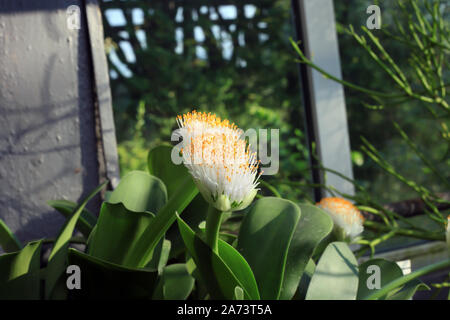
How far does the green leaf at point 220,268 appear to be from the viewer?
35 cm

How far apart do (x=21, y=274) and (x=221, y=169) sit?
258 mm

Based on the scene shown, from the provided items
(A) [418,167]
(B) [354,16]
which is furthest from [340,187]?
(B) [354,16]

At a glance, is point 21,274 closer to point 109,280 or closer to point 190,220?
point 109,280

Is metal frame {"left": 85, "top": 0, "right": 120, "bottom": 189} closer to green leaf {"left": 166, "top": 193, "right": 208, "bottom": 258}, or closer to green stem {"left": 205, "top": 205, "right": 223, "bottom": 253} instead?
green leaf {"left": 166, "top": 193, "right": 208, "bottom": 258}

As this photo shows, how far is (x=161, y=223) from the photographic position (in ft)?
1.28

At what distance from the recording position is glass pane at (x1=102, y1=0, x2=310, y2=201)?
1.30 metres

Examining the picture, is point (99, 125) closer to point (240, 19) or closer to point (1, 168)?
point (1, 168)

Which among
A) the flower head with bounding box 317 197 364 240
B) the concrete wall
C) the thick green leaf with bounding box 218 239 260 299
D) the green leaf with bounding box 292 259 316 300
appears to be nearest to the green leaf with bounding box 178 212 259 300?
the thick green leaf with bounding box 218 239 260 299

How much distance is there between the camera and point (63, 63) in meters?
0.72

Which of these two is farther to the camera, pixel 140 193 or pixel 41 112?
pixel 41 112

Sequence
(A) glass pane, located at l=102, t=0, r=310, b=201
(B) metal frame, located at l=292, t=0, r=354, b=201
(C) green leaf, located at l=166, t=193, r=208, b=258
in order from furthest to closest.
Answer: (A) glass pane, located at l=102, t=0, r=310, b=201, (B) metal frame, located at l=292, t=0, r=354, b=201, (C) green leaf, located at l=166, t=193, r=208, b=258

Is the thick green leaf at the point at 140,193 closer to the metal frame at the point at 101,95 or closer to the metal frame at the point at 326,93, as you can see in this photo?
the metal frame at the point at 101,95

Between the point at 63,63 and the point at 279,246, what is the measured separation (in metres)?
0.54

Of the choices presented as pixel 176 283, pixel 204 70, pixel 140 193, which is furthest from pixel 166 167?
pixel 204 70
